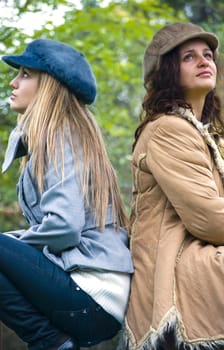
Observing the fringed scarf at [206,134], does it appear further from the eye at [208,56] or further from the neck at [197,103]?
the eye at [208,56]

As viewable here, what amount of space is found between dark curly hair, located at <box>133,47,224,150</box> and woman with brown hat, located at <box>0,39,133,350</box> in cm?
31

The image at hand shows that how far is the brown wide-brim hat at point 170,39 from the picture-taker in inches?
146

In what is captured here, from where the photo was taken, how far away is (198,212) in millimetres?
3285

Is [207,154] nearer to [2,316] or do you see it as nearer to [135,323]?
[135,323]

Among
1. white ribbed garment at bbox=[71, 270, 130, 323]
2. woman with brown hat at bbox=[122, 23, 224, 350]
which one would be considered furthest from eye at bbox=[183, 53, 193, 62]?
white ribbed garment at bbox=[71, 270, 130, 323]

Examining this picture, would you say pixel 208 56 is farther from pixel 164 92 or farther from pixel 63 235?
pixel 63 235

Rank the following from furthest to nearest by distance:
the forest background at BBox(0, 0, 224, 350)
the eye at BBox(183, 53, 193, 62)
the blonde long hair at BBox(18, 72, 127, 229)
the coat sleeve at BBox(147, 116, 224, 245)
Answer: the forest background at BBox(0, 0, 224, 350)
the eye at BBox(183, 53, 193, 62)
the blonde long hair at BBox(18, 72, 127, 229)
the coat sleeve at BBox(147, 116, 224, 245)

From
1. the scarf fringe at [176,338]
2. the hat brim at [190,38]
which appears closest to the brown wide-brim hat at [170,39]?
the hat brim at [190,38]

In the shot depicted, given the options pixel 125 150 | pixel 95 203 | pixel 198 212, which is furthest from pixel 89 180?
pixel 125 150

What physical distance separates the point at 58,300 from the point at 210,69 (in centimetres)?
140

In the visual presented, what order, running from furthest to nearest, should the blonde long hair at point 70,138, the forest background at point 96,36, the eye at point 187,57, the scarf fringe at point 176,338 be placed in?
the forest background at point 96,36
the eye at point 187,57
the blonde long hair at point 70,138
the scarf fringe at point 176,338

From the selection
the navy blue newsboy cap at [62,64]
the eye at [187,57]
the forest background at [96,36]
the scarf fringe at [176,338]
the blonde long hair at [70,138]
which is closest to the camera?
the scarf fringe at [176,338]

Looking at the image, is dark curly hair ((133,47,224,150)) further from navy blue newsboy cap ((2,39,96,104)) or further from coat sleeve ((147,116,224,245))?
navy blue newsboy cap ((2,39,96,104))

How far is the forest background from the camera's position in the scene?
614 centimetres
